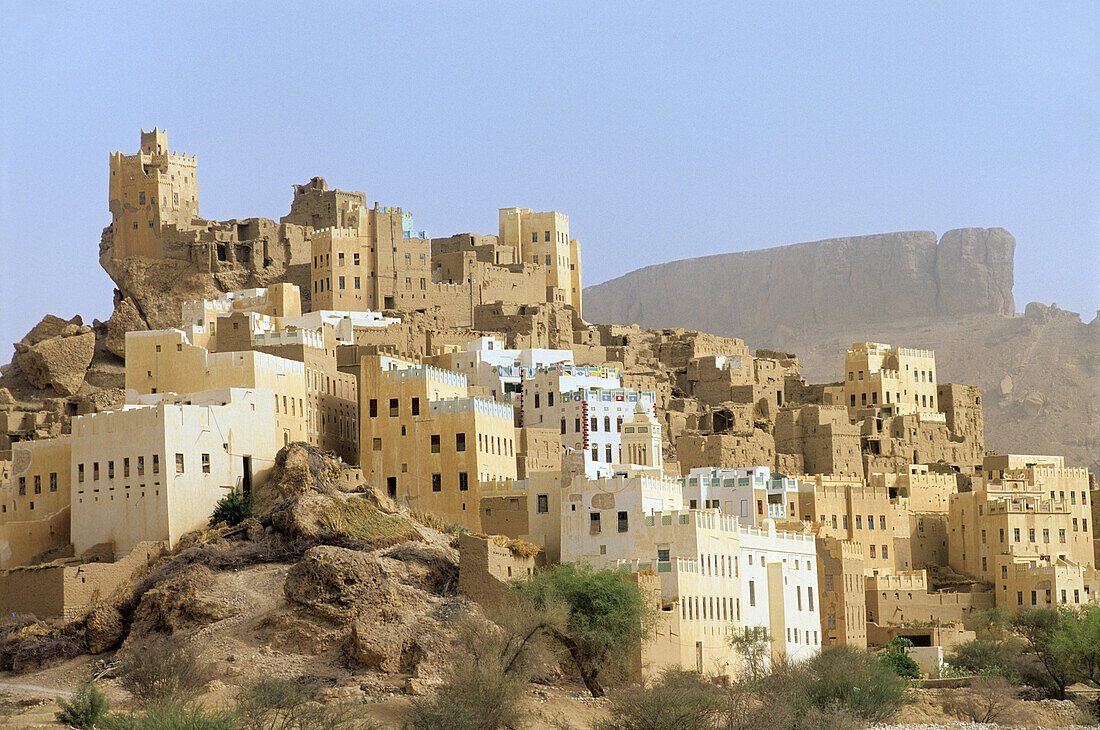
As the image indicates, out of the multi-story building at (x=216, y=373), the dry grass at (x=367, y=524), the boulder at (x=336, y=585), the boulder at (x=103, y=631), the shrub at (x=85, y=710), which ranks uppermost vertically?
the multi-story building at (x=216, y=373)

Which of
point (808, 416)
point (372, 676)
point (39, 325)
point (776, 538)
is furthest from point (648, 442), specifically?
point (39, 325)

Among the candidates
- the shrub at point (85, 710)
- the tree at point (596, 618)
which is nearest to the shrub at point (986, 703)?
the tree at point (596, 618)

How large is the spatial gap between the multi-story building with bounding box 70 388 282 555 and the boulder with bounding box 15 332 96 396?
846 inches

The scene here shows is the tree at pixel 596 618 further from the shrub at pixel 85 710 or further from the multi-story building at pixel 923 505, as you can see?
the multi-story building at pixel 923 505

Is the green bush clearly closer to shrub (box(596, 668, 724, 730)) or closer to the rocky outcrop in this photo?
shrub (box(596, 668, 724, 730))

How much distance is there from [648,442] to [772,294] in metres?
108

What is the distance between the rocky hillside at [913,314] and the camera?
461ft

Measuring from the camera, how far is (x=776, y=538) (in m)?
70.3

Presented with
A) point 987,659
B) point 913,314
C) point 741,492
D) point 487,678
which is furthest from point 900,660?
point 913,314

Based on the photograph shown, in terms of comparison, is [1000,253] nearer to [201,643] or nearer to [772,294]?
[772,294]

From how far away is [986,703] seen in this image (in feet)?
217

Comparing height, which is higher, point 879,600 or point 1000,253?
point 1000,253

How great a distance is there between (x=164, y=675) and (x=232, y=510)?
51.9ft

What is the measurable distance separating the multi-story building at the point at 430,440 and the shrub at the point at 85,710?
2270 cm
